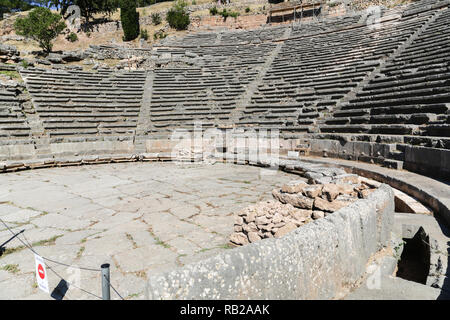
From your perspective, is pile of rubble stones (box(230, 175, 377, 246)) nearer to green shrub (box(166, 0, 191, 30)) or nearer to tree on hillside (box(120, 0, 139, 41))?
green shrub (box(166, 0, 191, 30))

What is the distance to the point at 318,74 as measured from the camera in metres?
12.9

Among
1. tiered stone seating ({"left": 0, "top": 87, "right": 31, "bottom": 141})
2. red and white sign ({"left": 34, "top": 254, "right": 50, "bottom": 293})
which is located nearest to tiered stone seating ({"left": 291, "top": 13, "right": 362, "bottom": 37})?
tiered stone seating ({"left": 0, "top": 87, "right": 31, "bottom": 141})

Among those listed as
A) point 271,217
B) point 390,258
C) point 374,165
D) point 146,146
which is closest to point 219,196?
point 271,217

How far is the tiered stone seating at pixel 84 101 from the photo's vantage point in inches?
451

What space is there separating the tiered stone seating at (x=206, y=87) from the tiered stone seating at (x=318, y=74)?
1202mm

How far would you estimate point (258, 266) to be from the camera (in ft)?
5.35

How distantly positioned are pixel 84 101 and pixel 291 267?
13524 millimetres

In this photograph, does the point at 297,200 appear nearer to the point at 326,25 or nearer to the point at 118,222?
the point at 118,222

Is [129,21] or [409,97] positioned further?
[129,21]

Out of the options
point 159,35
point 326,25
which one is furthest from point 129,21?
point 326,25

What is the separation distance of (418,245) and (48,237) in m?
4.40

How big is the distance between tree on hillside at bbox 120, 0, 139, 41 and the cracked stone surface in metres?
25.5

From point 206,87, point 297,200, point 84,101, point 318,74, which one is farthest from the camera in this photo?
point 206,87

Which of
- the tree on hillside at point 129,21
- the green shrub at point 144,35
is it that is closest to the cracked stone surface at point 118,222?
the green shrub at point 144,35
